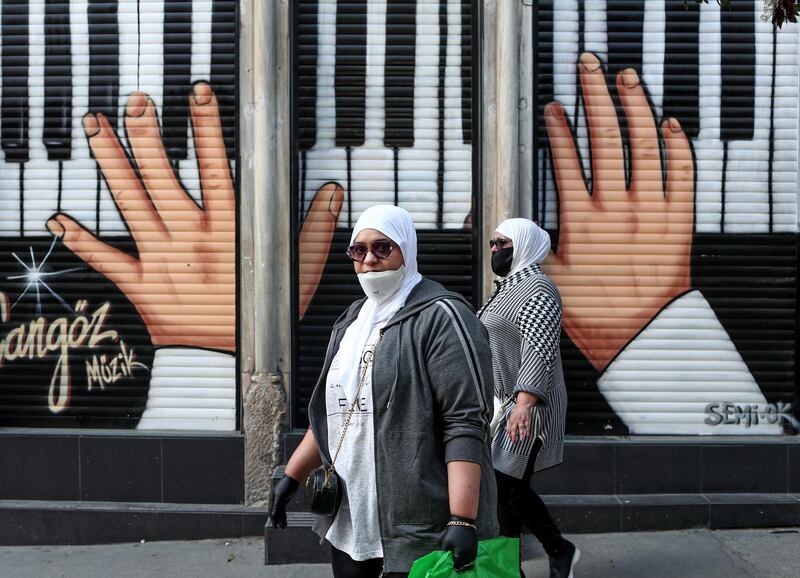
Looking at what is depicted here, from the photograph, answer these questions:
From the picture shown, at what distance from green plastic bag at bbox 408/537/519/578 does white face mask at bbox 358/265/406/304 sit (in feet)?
2.82

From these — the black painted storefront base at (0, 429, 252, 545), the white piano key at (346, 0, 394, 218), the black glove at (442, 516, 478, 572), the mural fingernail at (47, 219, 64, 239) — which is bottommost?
the black painted storefront base at (0, 429, 252, 545)

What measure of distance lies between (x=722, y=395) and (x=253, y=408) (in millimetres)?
3097

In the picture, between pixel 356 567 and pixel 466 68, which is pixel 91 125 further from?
pixel 356 567

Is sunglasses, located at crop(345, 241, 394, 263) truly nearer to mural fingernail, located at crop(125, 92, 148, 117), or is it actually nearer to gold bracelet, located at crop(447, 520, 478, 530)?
gold bracelet, located at crop(447, 520, 478, 530)

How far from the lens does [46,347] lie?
6.48 m

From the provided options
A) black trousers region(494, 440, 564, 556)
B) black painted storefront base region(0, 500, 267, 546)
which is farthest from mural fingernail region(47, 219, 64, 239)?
black trousers region(494, 440, 564, 556)

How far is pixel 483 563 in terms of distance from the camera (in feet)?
9.46

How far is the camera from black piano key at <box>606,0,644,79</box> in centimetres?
634

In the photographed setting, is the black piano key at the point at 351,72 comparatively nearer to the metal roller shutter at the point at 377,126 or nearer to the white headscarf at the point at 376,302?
the metal roller shutter at the point at 377,126

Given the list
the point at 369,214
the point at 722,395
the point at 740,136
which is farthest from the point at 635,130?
the point at 369,214

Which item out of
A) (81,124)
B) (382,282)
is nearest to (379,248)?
(382,282)

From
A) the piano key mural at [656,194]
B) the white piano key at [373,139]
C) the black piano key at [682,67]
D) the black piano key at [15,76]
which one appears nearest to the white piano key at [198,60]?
the white piano key at [373,139]

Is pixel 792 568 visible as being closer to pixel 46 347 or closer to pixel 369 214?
pixel 369 214

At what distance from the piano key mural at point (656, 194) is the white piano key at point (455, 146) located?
51 centimetres
